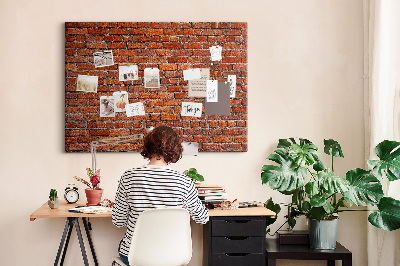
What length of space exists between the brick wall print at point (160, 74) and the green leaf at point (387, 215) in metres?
1.11

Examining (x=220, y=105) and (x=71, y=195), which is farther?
(x=220, y=105)

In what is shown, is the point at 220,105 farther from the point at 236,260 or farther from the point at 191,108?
the point at 236,260

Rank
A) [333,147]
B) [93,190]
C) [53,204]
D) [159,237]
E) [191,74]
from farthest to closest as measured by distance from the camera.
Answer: [191,74] < [333,147] < [93,190] < [53,204] < [159,237]

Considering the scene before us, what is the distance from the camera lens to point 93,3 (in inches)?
152

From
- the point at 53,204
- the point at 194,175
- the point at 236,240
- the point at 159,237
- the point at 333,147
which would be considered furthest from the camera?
the point at 333,147

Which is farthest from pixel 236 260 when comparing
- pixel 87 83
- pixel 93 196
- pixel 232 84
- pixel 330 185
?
pixel 87 83

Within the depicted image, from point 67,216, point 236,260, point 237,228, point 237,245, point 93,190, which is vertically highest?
point 93,190

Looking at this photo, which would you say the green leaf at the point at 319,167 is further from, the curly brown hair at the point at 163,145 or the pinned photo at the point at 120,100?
the pinned photo at the point at 120,100

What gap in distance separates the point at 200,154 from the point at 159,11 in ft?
3.86

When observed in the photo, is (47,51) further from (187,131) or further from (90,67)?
(187,131)

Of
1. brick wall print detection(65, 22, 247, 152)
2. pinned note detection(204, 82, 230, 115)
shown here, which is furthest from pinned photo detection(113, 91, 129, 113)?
pinned note detection(204, 82, 230, 115)

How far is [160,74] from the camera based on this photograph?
385cm

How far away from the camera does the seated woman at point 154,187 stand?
2.52m

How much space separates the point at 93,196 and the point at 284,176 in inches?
53.6
